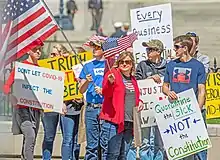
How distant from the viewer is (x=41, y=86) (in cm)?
1098

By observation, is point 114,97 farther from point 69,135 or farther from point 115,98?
point 69,135

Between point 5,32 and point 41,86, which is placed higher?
point 5,32

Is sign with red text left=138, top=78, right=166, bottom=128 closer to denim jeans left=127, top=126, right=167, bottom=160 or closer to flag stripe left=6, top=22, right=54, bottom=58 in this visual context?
denim jeans left=127, top=126, right=167, bottom=160

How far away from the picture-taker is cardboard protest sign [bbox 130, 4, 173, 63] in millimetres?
11828

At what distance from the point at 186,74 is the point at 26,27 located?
86.6 inches

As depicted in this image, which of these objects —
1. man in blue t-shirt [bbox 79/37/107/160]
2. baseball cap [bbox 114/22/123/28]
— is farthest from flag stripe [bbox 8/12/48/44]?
baseball cap [bbox 114/22/123/28]

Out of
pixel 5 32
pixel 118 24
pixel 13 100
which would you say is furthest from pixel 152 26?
pixel 118 24

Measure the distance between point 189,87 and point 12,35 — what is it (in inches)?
93.0

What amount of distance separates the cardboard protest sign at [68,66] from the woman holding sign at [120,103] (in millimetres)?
949

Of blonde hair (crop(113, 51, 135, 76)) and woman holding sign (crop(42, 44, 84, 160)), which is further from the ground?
blonde hair (crop(113, 51, 135, 76))

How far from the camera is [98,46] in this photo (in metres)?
10.9

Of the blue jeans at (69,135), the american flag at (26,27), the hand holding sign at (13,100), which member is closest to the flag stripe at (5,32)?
the american flag at (26,27)

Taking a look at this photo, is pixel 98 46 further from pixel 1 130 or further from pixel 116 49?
pixel 1 130

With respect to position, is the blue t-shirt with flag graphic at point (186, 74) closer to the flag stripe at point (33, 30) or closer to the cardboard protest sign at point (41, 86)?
the cardboard protest sign at point (41, 86)
